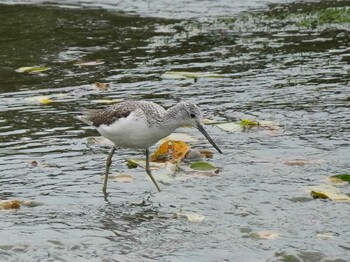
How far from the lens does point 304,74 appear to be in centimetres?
1350

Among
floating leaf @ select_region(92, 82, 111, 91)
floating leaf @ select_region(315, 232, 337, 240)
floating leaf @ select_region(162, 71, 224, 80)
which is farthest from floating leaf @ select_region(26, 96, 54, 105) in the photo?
floating leaf @ select_region(315, 232, 337, 240)

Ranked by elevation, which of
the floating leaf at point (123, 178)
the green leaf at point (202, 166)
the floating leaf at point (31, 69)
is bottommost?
the floating leaf at point (123, 178)

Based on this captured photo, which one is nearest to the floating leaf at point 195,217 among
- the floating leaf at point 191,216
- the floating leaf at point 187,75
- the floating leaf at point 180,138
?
the floating leaf at point 191,216

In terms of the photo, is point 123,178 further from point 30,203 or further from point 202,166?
point 30,203

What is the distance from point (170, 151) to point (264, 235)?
250cm

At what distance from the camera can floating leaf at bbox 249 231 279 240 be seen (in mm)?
7602

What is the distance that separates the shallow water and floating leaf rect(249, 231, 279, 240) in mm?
37

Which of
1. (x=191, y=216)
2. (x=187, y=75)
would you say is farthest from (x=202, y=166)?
(x=187, y=75)

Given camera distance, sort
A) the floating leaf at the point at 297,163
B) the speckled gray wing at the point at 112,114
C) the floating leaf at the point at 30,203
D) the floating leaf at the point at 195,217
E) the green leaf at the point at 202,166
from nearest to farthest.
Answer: the floating leaf at the point at 195,217
the floating leaf at the point at 30,203
the speckled gray wing at the point at 112,114
the green leaf at the point at 202,166
the floating leaf at the point at 297,163

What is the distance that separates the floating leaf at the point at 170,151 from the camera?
9742 mm

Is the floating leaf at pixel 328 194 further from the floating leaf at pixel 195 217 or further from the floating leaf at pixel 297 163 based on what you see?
the floating leaf at pixel 195 217

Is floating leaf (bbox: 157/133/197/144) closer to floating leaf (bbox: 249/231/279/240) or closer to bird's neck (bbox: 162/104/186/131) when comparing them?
bird's neck (bbox: 162/104/186/131)

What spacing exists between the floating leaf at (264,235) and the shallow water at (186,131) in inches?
1.4

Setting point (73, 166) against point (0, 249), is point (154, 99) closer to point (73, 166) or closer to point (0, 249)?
point (73, 166)
